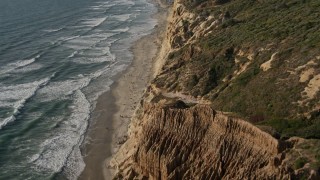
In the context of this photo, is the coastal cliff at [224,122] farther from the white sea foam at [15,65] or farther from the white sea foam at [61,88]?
the white sea foam at [15,65]

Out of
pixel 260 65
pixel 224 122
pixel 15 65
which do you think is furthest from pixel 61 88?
pixel 224 122

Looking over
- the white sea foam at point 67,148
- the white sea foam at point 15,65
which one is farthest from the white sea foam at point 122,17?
the white sea foam at point 67,148

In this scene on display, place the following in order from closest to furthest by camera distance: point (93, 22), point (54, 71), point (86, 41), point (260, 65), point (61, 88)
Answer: point (260, 65), point (61, 88), point (54, 71), point (86, 41), point (93, 22)

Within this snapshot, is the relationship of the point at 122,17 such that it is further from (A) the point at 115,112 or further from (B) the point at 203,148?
(B) the point at 203,148

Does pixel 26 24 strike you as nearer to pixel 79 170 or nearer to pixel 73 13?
pixel 73 13

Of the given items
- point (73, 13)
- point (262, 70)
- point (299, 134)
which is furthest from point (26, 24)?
point (299, 134)

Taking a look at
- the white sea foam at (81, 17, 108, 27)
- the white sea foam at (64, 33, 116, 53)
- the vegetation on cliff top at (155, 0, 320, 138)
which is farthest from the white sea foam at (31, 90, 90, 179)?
the white sea foam at (81, 17, 108, 27)
